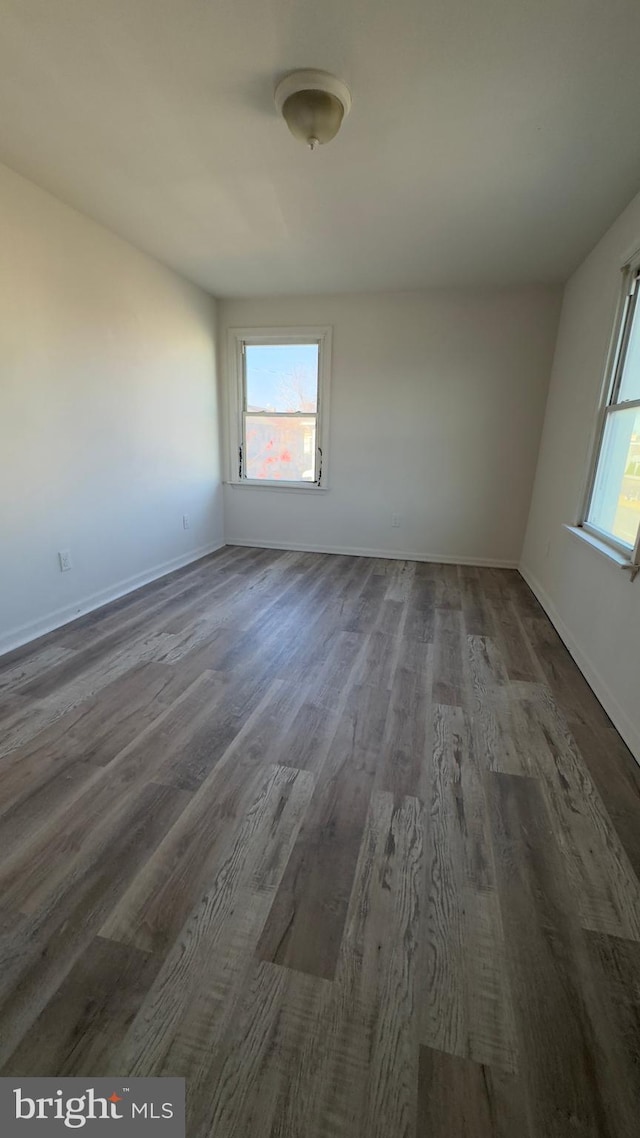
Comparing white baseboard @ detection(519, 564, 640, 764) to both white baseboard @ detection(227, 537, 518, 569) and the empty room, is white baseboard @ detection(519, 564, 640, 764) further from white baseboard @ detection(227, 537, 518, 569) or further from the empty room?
white baseboard @ detection(227, 537, 518, 569)

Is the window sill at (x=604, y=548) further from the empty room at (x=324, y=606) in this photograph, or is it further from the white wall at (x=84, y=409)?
the white wall at (x=84, y=409)

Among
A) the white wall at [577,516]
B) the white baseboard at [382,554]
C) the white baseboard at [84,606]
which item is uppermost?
the white wall at [577,516]

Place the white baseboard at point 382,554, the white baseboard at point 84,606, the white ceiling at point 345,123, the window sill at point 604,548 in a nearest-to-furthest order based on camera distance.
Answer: the white ceiling at point 345,123, the window sill at point 604,548, the white baseboard at point 84,606, the white baseboard at point 382,554

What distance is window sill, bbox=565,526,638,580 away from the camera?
6.61ft

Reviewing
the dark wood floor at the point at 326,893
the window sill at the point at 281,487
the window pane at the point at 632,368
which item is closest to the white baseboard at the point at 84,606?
the dark wood floor at the point at 326,893

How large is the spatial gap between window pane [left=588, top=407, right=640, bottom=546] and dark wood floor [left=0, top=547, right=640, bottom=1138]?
0.85 metres

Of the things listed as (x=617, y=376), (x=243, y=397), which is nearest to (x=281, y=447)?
(x=243, y=397)

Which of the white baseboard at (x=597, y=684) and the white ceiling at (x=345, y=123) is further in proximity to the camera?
the white baseboard at (x=597, y=684)

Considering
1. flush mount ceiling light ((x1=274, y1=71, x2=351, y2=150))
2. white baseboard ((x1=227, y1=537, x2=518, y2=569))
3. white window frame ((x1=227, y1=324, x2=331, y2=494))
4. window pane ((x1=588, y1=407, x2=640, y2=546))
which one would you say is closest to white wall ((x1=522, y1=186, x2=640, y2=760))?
window pane ((x1=588, y1=407, x2=640, y2=546))

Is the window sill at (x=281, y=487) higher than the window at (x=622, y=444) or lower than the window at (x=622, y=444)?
lower

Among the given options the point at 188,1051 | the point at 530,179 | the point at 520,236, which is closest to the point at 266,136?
the point at 530,179

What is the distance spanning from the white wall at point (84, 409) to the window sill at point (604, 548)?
311cm

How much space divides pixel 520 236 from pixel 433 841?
11.2 feet

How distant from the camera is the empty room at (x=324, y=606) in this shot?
3.05 ft
